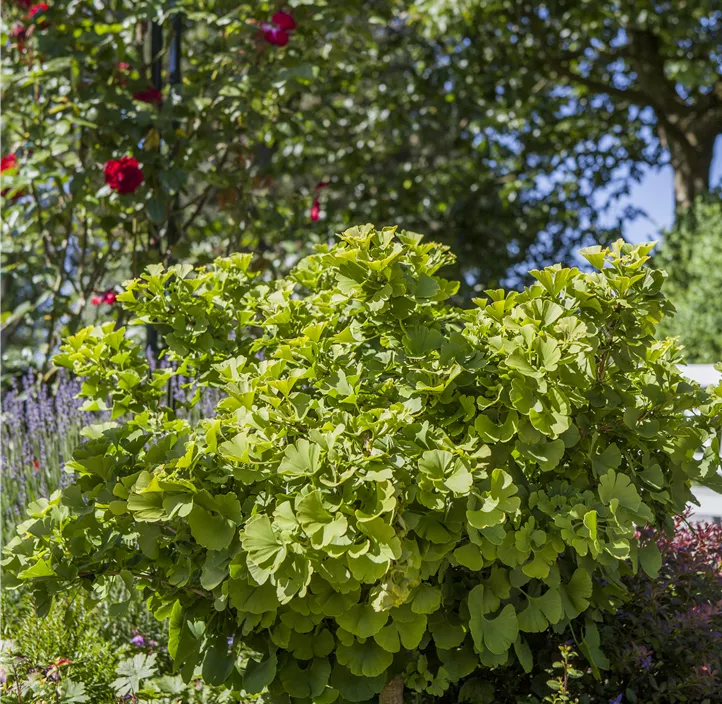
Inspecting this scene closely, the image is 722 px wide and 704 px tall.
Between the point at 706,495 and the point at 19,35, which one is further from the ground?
the point at 19,35

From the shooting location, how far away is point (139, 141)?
11.0 feet

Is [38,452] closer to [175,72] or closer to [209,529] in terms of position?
[209,529]

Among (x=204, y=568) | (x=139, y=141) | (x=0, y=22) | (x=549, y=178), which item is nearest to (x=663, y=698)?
(x=204, y=568)

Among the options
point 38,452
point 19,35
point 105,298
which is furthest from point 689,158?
point 38,452

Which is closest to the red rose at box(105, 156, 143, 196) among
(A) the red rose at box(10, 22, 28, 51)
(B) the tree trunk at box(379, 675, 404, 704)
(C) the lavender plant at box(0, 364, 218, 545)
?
(C) the lavender plant at box(0, 364, 218, 545)

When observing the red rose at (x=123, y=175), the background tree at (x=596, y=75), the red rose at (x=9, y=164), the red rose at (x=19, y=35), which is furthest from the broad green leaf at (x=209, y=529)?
the background tree at (x=596, y=75)

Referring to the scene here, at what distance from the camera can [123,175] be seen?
3.06 meters

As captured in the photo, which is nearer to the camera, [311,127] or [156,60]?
[156,60]

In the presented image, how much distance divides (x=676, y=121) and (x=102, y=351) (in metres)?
6.13

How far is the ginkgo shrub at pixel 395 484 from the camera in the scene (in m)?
1.32

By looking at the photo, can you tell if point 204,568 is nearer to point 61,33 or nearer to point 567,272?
point 567,272

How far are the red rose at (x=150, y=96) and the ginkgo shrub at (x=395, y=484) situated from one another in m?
1.93

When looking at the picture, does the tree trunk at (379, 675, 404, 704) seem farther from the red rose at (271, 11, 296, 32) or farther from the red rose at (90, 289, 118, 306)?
the red rose at (271, 11, 296, 32)

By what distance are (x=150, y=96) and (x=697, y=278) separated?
4.28 m
